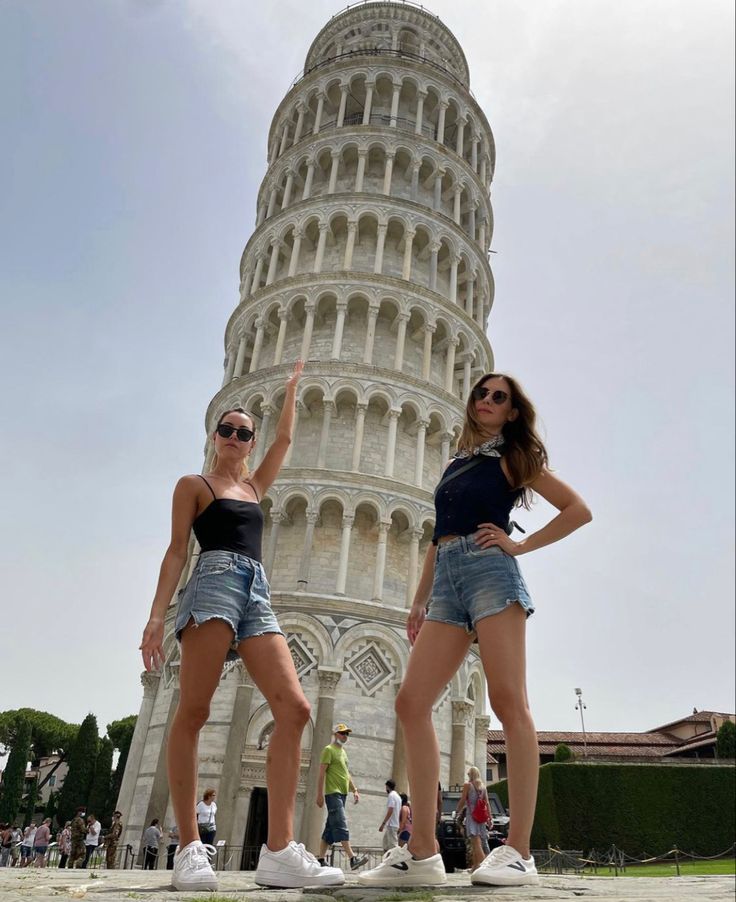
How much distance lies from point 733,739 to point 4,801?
44.8 m

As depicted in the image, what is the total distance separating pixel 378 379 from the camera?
2675 cm

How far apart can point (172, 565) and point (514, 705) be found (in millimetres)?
2027

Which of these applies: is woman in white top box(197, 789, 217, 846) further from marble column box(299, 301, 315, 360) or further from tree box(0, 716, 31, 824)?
tree box(0, 716, 31, 824)

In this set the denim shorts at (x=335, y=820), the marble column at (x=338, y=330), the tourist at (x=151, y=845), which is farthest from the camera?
the marble column at (x=338, y=330)

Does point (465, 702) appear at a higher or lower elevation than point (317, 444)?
lower

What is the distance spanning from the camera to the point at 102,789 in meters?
49.8

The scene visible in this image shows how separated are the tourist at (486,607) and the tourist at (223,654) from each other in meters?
0.48

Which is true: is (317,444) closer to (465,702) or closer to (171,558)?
(465,702)

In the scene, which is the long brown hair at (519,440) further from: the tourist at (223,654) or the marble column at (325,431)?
the marble column at (325,431)

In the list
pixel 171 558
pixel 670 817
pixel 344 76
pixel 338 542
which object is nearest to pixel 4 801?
pixel 338 542

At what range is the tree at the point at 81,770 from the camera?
48.7 meters

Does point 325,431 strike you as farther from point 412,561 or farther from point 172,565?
point 172,565

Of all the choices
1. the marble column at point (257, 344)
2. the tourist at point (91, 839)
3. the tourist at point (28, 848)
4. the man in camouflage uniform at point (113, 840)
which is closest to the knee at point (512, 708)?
the man in camouflage uniform at point (113, 840)

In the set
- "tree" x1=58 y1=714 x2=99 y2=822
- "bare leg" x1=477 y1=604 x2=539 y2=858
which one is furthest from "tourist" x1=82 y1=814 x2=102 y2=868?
"tree" x1=58 y1=714 x2=99 y2=822
